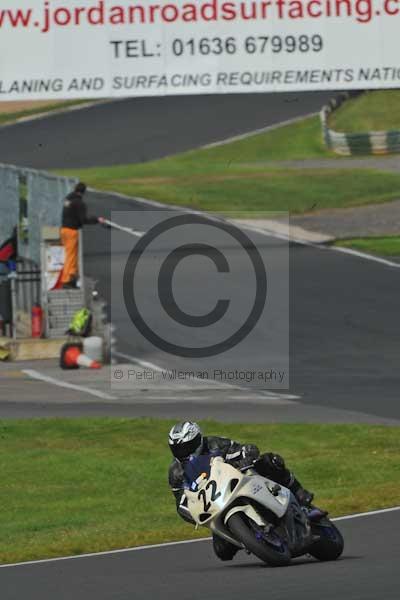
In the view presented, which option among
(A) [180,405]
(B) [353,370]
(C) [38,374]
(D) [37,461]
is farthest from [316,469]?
(C) [38,374]

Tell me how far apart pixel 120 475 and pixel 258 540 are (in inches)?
247

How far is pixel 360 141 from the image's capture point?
44.6 meters

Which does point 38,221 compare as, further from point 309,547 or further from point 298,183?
point 309,547

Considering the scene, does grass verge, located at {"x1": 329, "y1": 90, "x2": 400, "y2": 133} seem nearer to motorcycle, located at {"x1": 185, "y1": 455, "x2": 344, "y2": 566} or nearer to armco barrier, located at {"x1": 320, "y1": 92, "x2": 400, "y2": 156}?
armco barrier, located at {"x1": 320, "y1": 92, "x2": 400, "y2": 156}

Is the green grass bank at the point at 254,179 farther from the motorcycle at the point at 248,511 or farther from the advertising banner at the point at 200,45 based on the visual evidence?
the motorcycle at the point at 248,511

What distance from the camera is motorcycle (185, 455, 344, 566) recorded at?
985 centimetres

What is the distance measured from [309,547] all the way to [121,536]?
2715 millimetres

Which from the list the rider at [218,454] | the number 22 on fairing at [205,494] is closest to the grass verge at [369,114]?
the rider at [218,454]

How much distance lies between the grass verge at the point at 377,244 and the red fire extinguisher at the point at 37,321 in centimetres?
940

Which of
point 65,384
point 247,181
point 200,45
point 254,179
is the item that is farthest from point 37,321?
point 254,179

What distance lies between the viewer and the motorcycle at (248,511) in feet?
32.3

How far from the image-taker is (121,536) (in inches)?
492

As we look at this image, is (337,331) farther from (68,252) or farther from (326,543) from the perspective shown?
(326,543)

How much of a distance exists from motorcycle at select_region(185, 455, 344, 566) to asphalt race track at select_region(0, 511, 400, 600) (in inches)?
6.8
